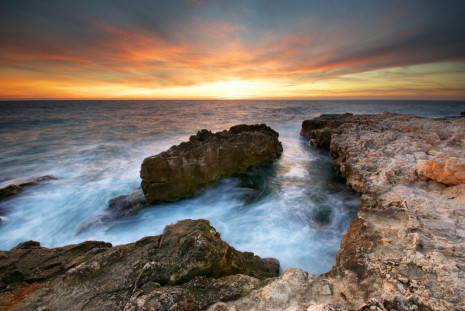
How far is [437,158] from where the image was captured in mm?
4570

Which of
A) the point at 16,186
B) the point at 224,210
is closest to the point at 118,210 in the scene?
the point at 224,210

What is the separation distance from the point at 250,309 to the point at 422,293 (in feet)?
5.60

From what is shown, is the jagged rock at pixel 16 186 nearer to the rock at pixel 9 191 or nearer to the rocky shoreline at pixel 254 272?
the rock at pixel 9 191

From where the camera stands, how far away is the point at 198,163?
7.63 metres

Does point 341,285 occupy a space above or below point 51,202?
above

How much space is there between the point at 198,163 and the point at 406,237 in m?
6.05

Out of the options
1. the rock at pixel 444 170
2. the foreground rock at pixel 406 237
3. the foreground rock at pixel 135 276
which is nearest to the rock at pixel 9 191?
the foreground rock at pixel 135 276

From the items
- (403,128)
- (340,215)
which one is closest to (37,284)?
(340,215)

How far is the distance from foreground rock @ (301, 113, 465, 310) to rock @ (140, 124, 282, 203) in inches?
167

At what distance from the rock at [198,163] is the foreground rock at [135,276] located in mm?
3777

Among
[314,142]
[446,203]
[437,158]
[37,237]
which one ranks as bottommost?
[37,237]

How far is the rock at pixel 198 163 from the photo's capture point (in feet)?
22.8

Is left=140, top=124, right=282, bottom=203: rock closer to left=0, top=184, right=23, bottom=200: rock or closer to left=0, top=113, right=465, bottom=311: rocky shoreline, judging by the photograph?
left=0, top=113, right=465, bottom=311: rocky shoreline

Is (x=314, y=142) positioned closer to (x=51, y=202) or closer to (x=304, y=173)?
(x=304, y=173)
